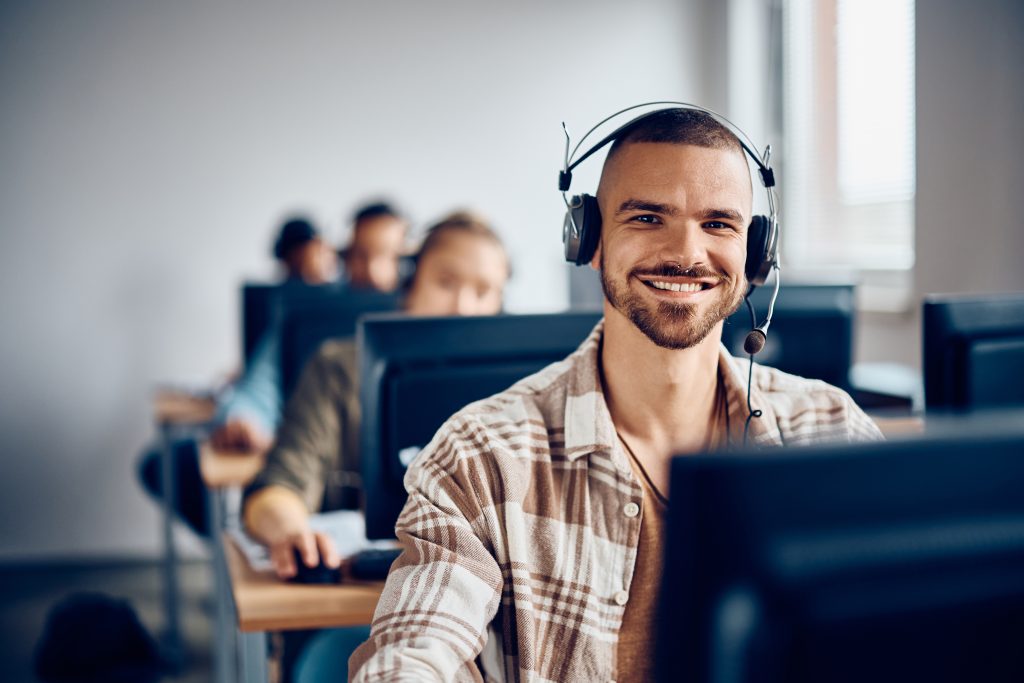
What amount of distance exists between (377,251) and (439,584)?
2.15 meters

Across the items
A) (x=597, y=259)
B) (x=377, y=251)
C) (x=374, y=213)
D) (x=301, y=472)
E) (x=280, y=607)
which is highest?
(x=374, y=213)

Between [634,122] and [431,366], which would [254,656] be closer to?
[431,366]

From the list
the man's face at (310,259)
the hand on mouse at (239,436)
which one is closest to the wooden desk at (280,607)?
the hand on mouse at (239,436)

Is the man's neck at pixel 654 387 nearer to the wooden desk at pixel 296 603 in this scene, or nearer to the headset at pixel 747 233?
the headset at pixel 747 233

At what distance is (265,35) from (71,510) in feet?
7.00

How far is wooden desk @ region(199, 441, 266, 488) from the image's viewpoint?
222 centimetres

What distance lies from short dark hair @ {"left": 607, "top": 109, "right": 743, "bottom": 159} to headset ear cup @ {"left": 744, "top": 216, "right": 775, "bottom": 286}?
0.09 meters

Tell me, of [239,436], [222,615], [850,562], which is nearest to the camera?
A: [850,562]

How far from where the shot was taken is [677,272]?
1.05m

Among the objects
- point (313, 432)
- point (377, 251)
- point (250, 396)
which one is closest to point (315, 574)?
point (313, 432)

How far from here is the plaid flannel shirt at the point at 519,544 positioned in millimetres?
929

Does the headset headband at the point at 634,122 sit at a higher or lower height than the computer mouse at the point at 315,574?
higher

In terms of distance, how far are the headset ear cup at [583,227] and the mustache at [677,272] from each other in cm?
10

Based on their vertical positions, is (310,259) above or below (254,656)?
above
